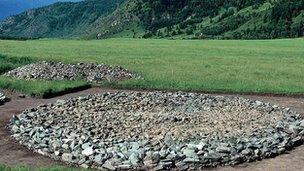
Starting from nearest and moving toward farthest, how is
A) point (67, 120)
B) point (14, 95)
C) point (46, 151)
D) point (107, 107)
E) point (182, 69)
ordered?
point (46, 151) → point (67, 120) → point (107, 107) → point (14, 95) → point (182, 69)

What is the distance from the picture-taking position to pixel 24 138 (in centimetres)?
3303

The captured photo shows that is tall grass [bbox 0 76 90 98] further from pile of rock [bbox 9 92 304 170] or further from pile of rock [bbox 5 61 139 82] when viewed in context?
pile of rock [bbox 9 92 304 170]

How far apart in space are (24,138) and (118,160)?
8.47m

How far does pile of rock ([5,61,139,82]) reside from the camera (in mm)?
62531

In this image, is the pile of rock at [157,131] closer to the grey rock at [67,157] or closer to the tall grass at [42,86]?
the grey rock at [67,157]

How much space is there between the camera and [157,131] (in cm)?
3278

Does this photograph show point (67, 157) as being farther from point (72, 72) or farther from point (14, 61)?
point (14, 61)

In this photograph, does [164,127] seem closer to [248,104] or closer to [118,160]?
[118,160]

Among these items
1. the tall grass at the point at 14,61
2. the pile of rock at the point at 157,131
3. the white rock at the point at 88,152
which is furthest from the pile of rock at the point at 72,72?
the white rock at the point at 88,152

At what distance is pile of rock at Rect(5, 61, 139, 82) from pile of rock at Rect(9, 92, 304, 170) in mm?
18322

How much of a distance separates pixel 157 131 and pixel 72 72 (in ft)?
110

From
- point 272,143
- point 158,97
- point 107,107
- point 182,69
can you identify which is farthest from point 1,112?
point 182,69

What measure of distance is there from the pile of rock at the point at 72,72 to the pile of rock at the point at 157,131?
18.3m

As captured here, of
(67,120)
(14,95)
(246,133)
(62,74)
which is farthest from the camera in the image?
(62,74)
